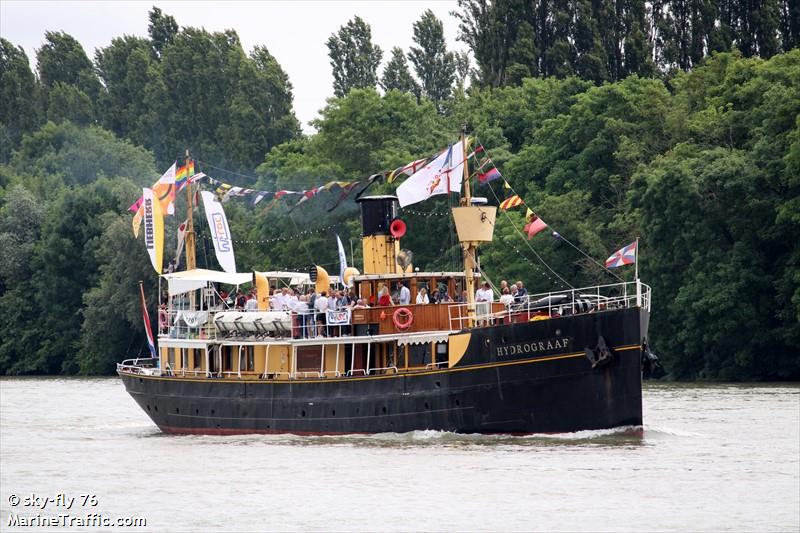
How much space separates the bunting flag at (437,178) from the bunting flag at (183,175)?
11.6m

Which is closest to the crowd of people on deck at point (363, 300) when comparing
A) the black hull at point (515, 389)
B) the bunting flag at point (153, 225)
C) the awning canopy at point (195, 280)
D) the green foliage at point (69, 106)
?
the awning canopy at point (195, 280)

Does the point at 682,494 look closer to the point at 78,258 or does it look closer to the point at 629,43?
the point at 629,43

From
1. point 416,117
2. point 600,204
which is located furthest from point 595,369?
point 416,117

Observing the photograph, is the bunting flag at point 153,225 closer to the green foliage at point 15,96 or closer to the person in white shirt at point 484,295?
the person in white shirt at point 484,295

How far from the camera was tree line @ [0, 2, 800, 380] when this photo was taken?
75.2 meters

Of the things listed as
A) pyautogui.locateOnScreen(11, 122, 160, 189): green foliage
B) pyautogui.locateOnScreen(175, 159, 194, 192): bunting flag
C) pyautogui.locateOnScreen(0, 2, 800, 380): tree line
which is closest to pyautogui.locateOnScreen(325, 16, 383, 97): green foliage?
pyautogui.locateOnScreen(0, 2, 800, 380): tree line

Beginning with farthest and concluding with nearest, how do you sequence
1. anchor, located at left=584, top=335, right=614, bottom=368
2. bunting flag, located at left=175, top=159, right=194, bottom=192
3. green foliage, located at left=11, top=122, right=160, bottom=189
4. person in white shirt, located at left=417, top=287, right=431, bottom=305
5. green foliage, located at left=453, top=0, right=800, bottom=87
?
green foliage, located at left=11, top=122, right=160, bottom=189
green foliage, located at left=453, top=0, right=800, bottom=87
bunting flag, located at left=175, top=159, right=194, bottom=192
person in white shirt, located at left=417, top=287, right=431, bottom=305
anchor, located at left=584, top=335, right=614, bottom=368


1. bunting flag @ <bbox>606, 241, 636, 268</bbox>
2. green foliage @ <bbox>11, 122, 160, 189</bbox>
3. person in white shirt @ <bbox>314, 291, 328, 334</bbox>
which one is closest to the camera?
bunting flag @ <bbox>606, 241, 636, 268</bbox>

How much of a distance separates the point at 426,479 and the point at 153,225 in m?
20.2

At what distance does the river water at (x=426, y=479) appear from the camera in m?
34.8

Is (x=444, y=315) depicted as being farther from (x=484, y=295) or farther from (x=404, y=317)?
(x=484, y=295)

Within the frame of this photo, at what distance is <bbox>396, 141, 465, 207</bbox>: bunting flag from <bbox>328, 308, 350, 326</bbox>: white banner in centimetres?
386

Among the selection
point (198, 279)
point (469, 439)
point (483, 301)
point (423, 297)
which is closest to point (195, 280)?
point (198, 279)

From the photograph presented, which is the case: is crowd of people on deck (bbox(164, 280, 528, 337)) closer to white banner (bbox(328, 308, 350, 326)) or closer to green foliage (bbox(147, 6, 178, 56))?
white banner (bbox(328, 308, 350, 326))
